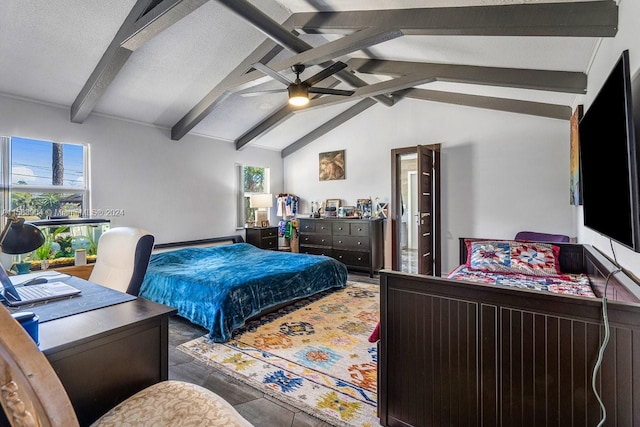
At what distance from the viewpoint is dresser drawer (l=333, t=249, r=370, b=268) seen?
563cm

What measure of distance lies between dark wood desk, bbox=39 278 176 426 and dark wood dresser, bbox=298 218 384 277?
4445 mm

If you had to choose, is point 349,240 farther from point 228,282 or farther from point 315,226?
point 228,282

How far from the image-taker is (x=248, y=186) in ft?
21.4

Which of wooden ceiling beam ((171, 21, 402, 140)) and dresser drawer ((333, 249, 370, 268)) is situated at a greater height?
wooden ceiling beam ((171, 21, 402, 140))

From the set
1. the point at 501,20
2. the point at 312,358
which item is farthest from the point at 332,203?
the point at 501,20

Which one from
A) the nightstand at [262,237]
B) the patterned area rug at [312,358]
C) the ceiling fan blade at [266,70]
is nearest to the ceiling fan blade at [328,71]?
the ceiling fan blade at [266,70]

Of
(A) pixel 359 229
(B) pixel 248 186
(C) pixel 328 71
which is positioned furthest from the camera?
(B) pixel 248 186

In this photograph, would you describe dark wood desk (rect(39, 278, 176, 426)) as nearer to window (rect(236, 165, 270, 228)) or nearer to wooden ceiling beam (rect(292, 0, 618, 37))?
wooden ceiling beam (rect(292, 0, 618, 37))

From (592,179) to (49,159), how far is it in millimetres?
5495

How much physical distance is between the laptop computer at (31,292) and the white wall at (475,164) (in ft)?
16.3

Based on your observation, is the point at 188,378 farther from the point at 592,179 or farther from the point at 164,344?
the point at 592,179

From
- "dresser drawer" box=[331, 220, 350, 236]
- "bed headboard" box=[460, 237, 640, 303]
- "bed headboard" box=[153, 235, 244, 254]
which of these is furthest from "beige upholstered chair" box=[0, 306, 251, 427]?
"dresser drawer" box=[331, 220, 350, 236]

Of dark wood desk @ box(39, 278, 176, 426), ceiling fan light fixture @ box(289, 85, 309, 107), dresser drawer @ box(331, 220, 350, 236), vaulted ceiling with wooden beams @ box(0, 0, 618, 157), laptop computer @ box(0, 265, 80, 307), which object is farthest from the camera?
dresser drawer @ box(331, 220, 350, 236)

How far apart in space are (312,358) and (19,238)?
6.81 feet
